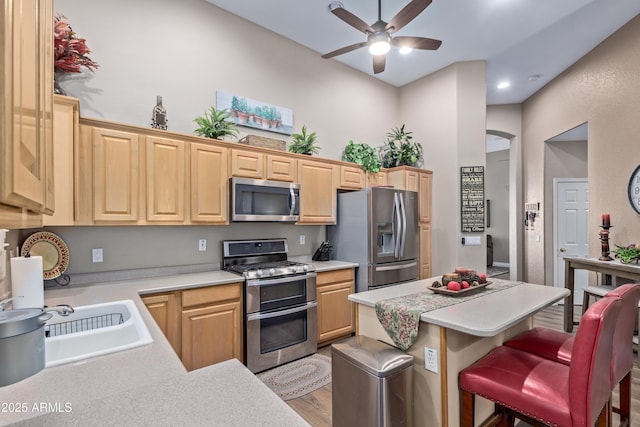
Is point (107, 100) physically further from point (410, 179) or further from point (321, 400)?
point (410, 179)

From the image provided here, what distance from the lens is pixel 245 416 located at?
0.74 m

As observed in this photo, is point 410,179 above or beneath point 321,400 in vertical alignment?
above

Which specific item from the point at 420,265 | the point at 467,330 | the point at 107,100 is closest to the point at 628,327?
the point at 467,330

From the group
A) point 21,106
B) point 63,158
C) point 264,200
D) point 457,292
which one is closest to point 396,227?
point 264,200

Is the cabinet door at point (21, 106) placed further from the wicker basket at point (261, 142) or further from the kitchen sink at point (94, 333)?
the wicker basket at point (261, 142)

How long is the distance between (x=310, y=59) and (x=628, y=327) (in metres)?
4.13

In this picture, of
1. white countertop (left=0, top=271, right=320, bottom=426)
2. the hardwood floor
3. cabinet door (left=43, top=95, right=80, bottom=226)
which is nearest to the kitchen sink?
white countertop (left=0, top=271, right=320, bottom=426)

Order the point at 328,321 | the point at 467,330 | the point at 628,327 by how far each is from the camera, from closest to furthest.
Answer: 1. the point at 467,330
2. the point at 628,327
3. the point at 328,321

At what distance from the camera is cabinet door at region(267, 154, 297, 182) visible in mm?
3334

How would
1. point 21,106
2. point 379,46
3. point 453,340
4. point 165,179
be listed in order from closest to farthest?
point 21,106, point 453,340, point 165,179, point 379,46

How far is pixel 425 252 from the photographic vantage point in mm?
4547

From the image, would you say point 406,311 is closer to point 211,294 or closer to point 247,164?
point 211,294

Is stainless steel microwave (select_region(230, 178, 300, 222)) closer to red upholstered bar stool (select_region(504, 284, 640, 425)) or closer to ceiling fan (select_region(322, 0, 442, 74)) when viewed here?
ceiling fan (select_region(322, 0, 442, 74))

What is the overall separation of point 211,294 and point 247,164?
1.33m
